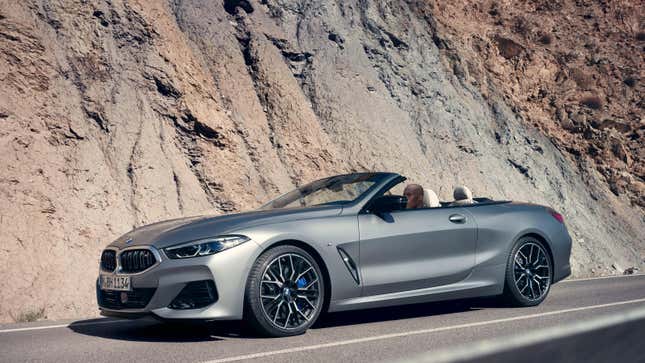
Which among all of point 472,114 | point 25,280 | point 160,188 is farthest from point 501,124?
point 25,280

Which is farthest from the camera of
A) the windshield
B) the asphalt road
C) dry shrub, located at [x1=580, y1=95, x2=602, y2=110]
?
dry shrub, located at [x1=580, y1=95, x2=602, y2=110]

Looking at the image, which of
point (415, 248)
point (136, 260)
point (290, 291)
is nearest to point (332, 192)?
point (415, 248)

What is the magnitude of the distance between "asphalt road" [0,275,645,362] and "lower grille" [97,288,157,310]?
30 cm

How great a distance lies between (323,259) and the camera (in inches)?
250

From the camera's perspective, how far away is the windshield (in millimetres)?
7080

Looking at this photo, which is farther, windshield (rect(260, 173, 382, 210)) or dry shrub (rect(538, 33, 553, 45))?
dry shrub (rect(538, 33, 553, 45))

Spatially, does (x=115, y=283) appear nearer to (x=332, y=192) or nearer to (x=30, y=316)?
(x=332, y=192)

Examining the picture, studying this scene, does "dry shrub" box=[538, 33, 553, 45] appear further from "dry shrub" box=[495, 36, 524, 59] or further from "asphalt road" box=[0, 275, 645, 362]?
"asphalt road" box=[0, 275, 645, 362]

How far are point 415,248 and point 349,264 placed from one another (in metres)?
0.76

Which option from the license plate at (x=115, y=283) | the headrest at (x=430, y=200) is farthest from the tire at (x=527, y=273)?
the license plate at (x=115, y=283)

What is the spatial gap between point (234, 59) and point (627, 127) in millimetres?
15073

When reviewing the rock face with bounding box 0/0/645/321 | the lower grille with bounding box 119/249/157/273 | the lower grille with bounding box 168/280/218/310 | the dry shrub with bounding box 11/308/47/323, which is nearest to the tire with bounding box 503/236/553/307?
the lower grille with bounding box 168/280/218/310

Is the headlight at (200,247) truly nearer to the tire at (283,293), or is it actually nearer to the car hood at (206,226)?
the car hood at (206,226)

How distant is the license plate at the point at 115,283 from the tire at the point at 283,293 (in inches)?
40.1
